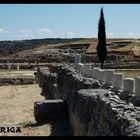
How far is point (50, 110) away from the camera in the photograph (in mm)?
14539

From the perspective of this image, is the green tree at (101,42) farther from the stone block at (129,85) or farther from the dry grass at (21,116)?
the stone block at (129,85)

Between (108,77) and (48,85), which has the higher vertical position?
(108,77)

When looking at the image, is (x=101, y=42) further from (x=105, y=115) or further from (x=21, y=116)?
(x=105, y=115)

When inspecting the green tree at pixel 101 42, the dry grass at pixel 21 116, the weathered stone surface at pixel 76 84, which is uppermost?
the green tree at pixel 101 42

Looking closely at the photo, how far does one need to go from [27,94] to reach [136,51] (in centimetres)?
3768

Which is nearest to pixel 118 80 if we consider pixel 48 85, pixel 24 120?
pixel 24 120

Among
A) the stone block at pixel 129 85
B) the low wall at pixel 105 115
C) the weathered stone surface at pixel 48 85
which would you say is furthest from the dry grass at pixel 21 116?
the stone block at pixel 129 85

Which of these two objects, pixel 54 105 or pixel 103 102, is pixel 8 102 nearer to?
pixel 54 105

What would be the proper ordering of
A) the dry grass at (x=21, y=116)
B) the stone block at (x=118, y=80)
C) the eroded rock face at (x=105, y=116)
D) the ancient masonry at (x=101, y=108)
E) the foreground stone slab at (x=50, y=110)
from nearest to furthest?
the eroded rock face at (x=105, y=116) < the ancient masonry at (x=101, y=108) < the stone block at (x=118, y=80) < the dry grass at (x=21, y=116) < the foreground stone slab at (x=50, y=110)

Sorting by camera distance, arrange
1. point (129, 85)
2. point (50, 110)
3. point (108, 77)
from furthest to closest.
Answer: point (108, 77) < point (50, 110) < point (129, 85)

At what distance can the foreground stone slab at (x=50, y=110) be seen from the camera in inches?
569
